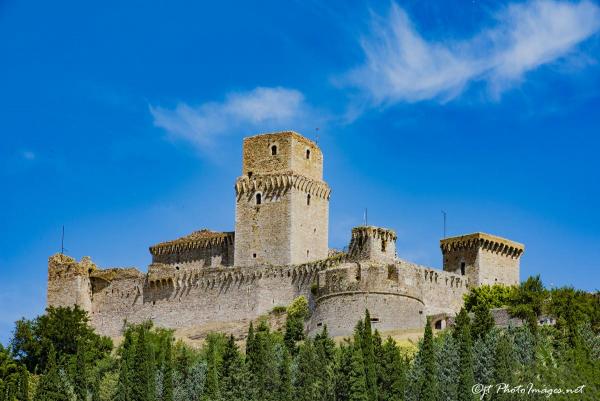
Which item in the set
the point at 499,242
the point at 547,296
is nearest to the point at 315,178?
the point at 499,242

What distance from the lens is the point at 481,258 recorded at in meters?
91.8

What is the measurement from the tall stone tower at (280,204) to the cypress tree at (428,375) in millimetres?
21997

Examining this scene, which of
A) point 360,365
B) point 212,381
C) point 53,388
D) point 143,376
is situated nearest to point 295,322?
point 212,381

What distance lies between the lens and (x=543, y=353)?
69250 mm

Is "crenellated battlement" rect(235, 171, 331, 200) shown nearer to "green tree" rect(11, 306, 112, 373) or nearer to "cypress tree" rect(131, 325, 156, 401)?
"green tree" rect(11, 306, 112, 373)

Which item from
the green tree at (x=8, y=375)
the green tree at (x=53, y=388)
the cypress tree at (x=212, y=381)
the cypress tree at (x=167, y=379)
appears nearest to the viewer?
the cypress tree at (x=212, y=381)

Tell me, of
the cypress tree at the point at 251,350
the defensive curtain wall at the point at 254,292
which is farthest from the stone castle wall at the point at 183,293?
the cypress tree at the point at 251,350

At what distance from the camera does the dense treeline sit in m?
66.8

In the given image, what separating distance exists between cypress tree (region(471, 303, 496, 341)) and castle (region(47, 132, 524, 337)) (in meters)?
7.79

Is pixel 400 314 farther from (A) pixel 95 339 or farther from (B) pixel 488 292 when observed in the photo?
A: (A) pixel 95 339

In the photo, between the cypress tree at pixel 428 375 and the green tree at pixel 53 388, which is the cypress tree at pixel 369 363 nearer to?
the cypress tree at pixel 428 375

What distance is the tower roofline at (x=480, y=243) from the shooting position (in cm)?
9194

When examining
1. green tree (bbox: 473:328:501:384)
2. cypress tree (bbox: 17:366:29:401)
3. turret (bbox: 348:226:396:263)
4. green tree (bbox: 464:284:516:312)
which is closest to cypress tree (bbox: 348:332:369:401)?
green tree (bbox: 473:328:501:384)

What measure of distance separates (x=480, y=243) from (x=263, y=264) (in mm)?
11939
